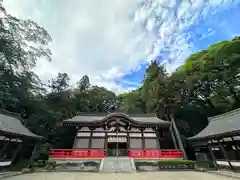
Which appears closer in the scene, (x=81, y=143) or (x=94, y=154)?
(x=94, y=154)

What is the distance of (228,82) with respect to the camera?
20.6 m

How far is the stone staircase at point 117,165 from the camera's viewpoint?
514 inches

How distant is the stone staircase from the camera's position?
1306 centimetres

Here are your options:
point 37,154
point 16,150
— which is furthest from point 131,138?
point 16,150

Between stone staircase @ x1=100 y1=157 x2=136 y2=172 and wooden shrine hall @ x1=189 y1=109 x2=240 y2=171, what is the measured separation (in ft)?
18.5

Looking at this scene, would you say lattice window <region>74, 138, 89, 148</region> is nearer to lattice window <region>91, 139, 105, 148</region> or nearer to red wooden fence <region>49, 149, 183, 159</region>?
lattice window <region>91, 139, 105, 148</region>

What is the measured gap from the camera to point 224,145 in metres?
12.4

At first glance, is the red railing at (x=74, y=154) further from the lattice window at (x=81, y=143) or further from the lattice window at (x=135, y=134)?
the lattice window at (x=135, y=134)

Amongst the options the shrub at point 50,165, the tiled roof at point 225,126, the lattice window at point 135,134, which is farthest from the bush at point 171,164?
the shrub at point 50,165

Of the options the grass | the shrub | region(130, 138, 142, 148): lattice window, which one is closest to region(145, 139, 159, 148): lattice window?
region(130, 138, 142, 148): lattice window

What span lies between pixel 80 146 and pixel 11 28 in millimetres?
14149

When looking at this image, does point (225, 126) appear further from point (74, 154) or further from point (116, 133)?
point (74, 154)

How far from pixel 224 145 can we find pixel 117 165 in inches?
299

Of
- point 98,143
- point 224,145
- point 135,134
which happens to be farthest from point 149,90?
point 224,145
